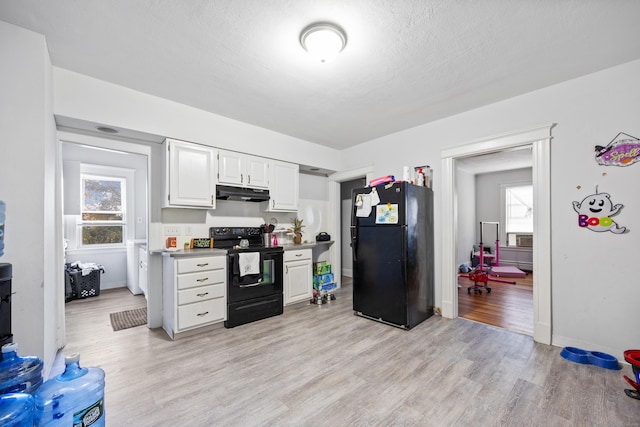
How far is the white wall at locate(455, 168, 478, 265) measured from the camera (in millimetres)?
6746

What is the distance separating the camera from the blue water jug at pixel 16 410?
989 millimetres

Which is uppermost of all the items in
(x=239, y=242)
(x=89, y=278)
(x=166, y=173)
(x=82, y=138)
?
(x=82, y=138)

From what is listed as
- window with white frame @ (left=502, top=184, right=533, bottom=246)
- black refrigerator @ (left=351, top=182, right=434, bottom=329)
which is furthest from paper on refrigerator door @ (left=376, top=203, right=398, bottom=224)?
window with white frame @ (left=502, top=184, right=533, bottom=246)

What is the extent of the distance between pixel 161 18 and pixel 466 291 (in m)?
5.50

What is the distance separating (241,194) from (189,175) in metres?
0.65

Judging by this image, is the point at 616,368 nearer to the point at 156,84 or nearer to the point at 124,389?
the point at 124,389

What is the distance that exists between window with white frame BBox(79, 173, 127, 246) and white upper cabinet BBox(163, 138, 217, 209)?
2.83 m

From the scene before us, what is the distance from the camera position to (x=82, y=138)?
280 centimetres

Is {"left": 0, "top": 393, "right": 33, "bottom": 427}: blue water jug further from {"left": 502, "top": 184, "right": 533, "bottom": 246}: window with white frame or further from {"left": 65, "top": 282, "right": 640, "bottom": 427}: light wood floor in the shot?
{"left": 502, "top": 184, "right": 533, "bottom": 246}: window with white frame

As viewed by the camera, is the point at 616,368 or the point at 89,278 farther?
the point at 89,278

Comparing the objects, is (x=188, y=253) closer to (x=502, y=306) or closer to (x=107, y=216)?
(x=107, y=216)

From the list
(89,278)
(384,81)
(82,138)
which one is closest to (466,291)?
(384,81)

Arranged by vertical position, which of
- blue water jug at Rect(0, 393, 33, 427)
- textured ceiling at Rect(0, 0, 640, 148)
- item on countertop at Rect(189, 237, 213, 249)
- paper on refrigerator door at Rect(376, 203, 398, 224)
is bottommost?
blue water jug at Rect(0, 393, 33, 427)

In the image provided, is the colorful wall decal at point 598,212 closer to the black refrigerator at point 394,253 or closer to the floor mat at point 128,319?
the black refrigerator at point 394,253
